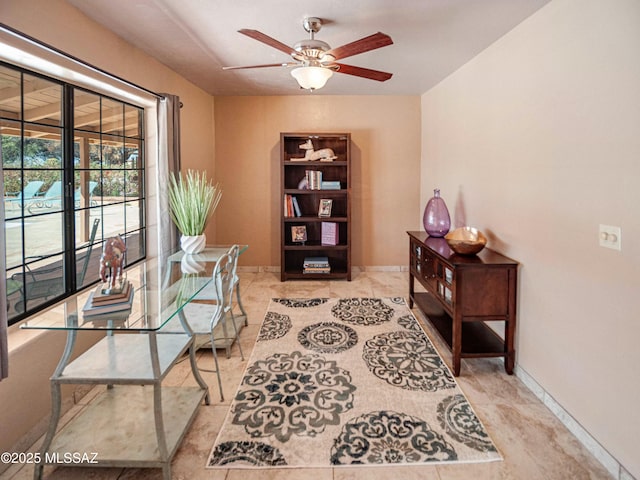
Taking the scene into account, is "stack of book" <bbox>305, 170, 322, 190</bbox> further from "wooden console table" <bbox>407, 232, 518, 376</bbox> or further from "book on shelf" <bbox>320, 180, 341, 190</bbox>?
"wooden console table" <bbox>407, 232, 518, 376</bbox>

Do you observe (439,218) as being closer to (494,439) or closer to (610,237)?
(610,237)

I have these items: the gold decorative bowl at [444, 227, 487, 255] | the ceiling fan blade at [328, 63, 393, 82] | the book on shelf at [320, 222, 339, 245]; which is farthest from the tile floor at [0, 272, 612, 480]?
the book on shelf at [320, 222, 339, 245]

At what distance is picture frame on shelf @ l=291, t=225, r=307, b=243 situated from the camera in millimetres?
5422

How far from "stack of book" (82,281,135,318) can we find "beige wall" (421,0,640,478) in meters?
2.33

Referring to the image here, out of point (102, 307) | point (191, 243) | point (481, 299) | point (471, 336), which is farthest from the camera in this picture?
point (191, 243)

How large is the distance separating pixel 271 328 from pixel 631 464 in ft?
8.54

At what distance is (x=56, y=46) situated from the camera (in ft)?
7.66

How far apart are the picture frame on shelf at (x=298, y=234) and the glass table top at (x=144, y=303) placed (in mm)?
2605

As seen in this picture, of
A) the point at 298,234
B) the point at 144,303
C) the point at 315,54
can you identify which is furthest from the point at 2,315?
the point at 298,234

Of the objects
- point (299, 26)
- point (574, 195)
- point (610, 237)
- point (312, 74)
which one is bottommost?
point (610, 237)

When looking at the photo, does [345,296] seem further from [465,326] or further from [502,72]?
[502,72]

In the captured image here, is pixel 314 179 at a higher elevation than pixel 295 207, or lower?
higher

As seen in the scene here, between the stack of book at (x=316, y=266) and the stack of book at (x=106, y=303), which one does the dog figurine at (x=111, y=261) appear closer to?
the stack of book at (x=106, y=303)

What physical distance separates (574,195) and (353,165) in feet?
11.7
